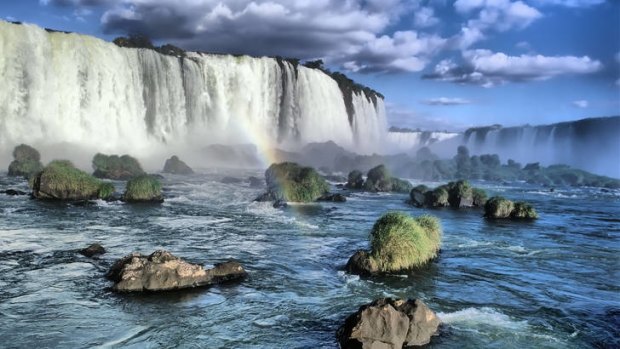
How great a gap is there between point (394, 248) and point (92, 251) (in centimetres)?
1045

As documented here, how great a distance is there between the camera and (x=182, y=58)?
66125mm

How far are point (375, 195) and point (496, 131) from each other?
85136 millimetres

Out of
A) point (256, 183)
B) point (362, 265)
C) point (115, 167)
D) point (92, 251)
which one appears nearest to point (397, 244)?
point (362, 265)

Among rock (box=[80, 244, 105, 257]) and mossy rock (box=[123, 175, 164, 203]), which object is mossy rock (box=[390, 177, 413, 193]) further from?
rock (box=[80, 244, 105, 257])

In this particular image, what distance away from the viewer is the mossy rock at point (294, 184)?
3700 centimetres

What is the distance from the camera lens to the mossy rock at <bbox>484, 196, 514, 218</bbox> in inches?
1255

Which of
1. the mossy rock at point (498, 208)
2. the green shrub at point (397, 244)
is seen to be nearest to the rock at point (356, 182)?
the mossy rock at point (498, 208)

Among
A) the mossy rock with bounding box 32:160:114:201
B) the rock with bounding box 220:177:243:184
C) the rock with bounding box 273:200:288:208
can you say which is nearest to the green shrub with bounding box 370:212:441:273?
the rock with bounding box 273:200:288:208

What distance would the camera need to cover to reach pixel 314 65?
11544cm

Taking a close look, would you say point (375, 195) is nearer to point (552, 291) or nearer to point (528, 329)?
point (552, 291)

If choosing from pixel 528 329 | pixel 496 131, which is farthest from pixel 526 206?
pixel 496 131

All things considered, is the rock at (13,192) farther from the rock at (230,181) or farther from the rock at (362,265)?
the rock at (362,265)

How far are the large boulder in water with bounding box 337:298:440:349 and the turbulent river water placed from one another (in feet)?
1.77

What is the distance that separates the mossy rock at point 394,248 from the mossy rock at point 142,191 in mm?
19566
